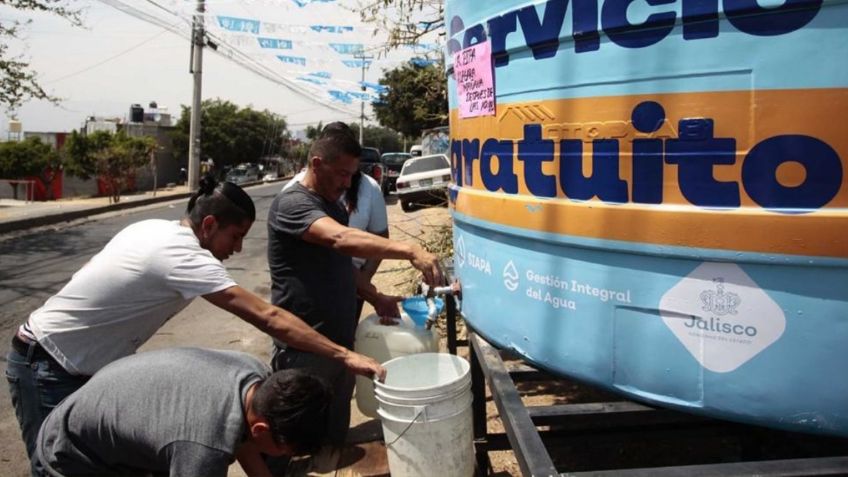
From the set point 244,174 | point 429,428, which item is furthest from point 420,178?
point 244,174

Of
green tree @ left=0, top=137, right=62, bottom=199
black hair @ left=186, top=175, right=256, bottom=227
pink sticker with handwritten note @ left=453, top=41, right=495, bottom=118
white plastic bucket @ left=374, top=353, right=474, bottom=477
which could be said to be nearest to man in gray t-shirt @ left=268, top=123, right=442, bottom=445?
A: black hair @ left=186, top=175, right=256, bottom=227

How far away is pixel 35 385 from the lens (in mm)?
2385

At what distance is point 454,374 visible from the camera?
302 cm

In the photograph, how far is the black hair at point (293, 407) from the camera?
1.84 meters

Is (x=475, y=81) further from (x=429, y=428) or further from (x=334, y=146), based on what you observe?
(x=429, y=428)

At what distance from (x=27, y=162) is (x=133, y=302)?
89.0 ft

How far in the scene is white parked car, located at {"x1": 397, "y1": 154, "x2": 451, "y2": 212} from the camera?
52.6 ft

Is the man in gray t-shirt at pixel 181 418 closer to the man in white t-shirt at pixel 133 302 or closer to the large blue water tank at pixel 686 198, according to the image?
the man in white t-shirt at pixel 133 302

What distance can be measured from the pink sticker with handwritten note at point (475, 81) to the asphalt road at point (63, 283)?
10.3 feet

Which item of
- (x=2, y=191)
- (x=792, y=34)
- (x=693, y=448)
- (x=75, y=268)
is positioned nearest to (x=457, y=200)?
(x=792, y=34)

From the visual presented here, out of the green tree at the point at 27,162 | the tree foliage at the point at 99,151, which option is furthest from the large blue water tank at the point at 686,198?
the green tree at the point at 27,162

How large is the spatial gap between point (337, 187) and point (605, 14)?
1729 mm

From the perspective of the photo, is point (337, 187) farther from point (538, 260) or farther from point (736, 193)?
point (736, 193)

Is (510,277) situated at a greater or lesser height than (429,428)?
greater
